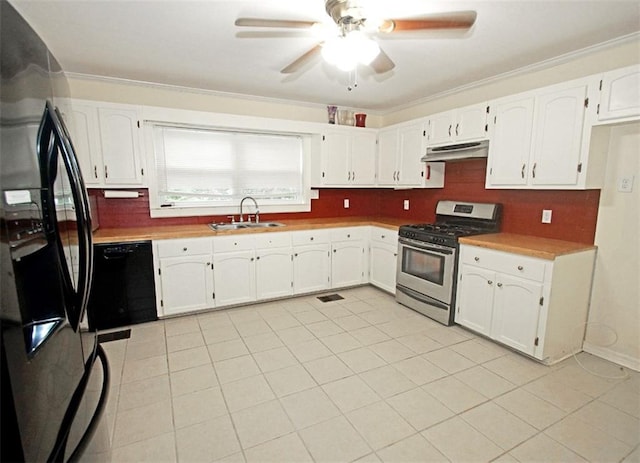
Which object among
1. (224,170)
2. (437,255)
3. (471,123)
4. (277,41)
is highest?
(277,41)

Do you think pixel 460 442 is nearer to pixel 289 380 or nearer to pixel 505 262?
pixel 289 380

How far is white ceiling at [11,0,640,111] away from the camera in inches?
78.3

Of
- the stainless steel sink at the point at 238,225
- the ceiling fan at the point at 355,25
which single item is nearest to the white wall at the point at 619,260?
the ceiling fan at the point at 355,25

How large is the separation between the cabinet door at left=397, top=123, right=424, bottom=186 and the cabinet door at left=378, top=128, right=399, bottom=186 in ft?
0.28

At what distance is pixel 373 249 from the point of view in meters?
4.23

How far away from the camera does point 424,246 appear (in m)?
3.34

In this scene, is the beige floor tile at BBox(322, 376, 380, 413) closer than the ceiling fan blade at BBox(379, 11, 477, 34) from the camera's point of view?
No

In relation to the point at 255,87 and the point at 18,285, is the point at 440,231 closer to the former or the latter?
the point at 255,87

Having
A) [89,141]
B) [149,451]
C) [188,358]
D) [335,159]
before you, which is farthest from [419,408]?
[89,141]

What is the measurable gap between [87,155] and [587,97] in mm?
4210

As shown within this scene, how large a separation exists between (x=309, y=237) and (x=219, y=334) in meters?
1.48

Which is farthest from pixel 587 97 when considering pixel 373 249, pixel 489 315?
pixel 373 249

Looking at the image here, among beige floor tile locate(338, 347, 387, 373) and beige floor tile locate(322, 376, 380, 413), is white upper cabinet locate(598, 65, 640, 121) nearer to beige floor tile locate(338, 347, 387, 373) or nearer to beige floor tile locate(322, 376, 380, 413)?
beige floor tile locate(338, 347, 387, 373)

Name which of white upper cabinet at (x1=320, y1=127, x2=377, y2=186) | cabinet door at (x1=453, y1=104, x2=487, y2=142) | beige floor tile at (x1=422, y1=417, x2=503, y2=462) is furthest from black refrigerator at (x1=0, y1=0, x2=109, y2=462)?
white upper cabinet at (x1=320, y1=127, x2=377, y2=186)
